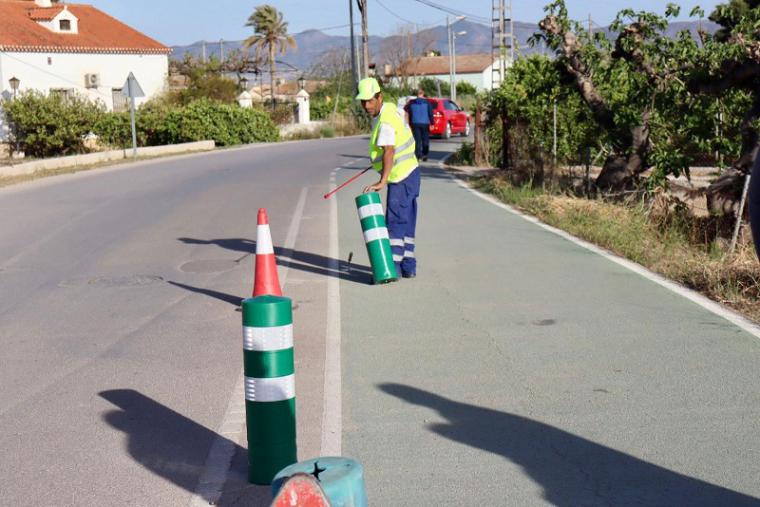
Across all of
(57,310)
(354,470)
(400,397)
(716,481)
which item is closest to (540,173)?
(57,310)

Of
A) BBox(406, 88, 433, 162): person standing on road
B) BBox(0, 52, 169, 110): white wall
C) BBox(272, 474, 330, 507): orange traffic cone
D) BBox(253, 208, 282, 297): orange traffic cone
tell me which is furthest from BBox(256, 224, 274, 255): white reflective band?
BBox(0, 52, 169, 110): white wall

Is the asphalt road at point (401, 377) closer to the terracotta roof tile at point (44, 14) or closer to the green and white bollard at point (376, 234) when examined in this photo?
the green and white bollard at point (376, 234)

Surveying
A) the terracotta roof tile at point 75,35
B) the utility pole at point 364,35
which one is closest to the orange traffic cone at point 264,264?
the utility pole at point 364,35

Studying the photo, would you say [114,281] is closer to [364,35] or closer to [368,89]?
[368,89]

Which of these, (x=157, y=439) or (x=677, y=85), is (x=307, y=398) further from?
(x=677, y=85)

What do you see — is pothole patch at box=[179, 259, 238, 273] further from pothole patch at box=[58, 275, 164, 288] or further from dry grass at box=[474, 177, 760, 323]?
dry grass at box=[474, 177, 760, 323]

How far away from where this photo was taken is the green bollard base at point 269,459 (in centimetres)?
482

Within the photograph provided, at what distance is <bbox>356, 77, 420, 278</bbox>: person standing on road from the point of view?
9.91 meters

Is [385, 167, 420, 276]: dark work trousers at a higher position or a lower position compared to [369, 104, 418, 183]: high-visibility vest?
lower

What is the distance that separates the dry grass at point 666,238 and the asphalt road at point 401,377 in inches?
16.8

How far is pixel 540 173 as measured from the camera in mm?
18859

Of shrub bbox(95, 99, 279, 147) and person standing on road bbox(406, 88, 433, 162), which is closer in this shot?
person standing on road bbox(406, 88, 433, 162)

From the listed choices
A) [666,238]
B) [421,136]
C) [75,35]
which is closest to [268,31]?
[75,35]

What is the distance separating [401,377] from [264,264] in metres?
1.38
